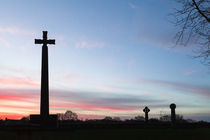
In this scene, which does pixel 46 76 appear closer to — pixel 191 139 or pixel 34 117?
pixel 34 117

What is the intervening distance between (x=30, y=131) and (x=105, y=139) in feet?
16.2

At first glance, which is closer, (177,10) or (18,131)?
(18,131)

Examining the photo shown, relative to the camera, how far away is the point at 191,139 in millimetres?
10008

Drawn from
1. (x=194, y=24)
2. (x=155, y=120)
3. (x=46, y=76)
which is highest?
(x=194, y=24)

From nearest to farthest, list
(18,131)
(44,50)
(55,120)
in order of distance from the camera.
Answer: (18,131)
(55,120)
(44,50)

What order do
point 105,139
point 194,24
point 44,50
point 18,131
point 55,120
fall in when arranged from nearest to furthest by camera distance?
point 18,131
point 194,24
point 105,139
point 55,120
point 44,50

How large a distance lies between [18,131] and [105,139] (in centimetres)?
508

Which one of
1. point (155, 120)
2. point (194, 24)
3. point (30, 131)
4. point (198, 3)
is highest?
point (198, 3)

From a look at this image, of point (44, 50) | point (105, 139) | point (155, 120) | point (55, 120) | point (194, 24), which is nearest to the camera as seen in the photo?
point (194, 24)

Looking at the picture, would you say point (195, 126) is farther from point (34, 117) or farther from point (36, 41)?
point (36, 41)

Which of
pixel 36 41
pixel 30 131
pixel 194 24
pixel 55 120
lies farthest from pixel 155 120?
pixel 30 131

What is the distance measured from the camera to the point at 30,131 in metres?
5.03

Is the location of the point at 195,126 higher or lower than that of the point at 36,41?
lower

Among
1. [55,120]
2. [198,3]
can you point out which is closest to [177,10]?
[198,3]
